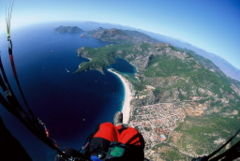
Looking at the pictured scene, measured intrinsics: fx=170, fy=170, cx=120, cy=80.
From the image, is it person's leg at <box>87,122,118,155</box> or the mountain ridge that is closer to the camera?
person's leg at <box>87,122,118,155</box>

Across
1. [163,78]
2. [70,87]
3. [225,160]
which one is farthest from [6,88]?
[163,78]

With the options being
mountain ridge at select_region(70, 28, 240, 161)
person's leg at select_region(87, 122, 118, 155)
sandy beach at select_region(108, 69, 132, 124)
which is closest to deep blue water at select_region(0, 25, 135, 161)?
sandy beach at select_region(108, 69, 132, 124)

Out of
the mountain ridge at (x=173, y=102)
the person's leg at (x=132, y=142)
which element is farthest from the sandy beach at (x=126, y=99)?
the person's leg at (x=132, y=142)

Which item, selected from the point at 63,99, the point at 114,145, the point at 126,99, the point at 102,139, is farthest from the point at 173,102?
the point at 114,145

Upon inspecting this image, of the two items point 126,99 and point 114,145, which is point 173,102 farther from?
point 114,145

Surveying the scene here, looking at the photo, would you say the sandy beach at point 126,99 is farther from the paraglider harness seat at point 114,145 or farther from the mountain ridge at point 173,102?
the paraglider harness seat at point 114,145

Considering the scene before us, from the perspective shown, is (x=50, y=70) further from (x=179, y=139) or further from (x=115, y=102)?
(x=179, y=139)

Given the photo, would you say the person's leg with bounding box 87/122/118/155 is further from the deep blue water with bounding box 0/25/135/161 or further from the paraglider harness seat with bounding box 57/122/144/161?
the deep blue water with bounding box 0/25/135/161

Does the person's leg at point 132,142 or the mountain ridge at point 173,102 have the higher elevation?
the person's leg at point 132,142

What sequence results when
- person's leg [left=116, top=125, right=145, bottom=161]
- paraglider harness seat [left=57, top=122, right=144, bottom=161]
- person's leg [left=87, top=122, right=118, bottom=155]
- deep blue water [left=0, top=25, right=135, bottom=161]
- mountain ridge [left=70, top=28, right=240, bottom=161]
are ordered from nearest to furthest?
paraglider harness seat [left=57, top=122, right=144, bottom=161]
person's leg [left=116, top=125, right=145, bottom=161]
person's leg [left=87, top=122, right=118, bottom=155]
deep blue water [left=0, top=25, right=135, bottom=161]
mountain ridge [left=70, top=28, right=240, bottom=161]
